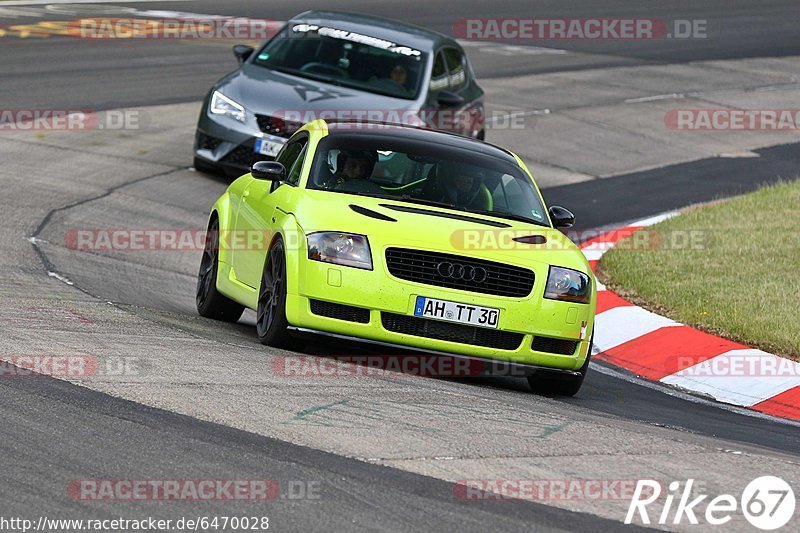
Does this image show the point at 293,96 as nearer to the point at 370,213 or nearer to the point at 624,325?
the point at 624,325

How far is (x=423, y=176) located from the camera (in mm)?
9688

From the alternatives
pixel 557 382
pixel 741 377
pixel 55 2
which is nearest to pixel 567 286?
pixel 557 382

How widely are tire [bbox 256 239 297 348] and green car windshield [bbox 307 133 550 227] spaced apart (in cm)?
65

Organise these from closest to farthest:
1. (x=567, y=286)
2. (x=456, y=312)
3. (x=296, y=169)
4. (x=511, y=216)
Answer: (x=456, y=312), (x=567, y=286), (x=511, y=216), (x=296, y=169)

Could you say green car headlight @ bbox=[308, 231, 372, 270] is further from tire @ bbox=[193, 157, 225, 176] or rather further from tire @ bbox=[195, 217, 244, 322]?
tire @ bbox=[193, 157, 225, 176]

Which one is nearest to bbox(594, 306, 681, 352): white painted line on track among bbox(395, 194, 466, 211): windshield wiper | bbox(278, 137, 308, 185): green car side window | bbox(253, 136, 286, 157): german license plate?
bbox(395, 194, 466, 211): windshield wiper

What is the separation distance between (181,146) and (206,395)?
1119 centimetres

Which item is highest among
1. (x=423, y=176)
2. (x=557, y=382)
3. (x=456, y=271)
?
(x=423, y=176)

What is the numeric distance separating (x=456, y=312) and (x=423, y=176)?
1.50m

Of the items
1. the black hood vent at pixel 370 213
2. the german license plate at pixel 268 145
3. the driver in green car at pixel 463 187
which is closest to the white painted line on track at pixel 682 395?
the driver in green car at pixel 463 187

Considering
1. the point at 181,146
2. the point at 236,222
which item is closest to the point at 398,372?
the point at 236,222

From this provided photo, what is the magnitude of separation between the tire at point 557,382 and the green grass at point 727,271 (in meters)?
2.15

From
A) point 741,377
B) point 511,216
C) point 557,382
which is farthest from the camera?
point 741,377

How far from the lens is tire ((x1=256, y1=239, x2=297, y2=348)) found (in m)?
8.70
